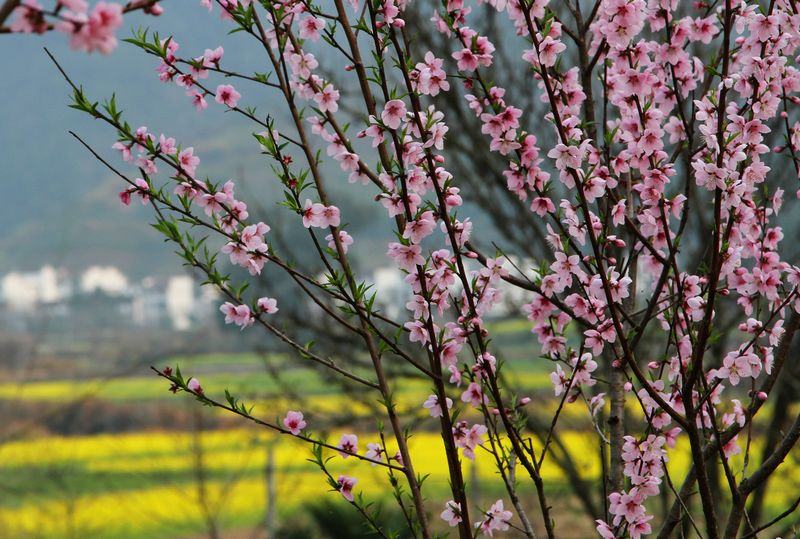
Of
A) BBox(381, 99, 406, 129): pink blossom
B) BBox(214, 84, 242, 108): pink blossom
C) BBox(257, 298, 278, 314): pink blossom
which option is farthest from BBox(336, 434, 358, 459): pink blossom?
BBox(214, 84, 242, 108): pink blossom

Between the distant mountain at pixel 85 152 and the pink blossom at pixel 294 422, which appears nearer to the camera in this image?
the pink blossom at pixel 294 422

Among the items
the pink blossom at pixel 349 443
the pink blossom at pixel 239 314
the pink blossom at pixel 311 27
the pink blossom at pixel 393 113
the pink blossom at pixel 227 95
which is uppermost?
the pink blossom at pixel 311 27

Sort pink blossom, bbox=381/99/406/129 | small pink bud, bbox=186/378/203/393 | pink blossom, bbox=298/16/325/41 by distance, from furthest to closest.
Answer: pink blossom, bbox=298/16/325/41
small pink bud, bbox=186/378/203/393
pink blossom, bbox=381/99/406/129

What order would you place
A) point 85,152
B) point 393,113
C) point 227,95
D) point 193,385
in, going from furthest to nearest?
point 85,152
point 227,95
point 193,385
point 393,113

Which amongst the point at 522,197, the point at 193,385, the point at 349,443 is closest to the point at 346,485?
the point at 349,443

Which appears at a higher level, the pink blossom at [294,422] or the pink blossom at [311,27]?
the pink blossom at [311,27]

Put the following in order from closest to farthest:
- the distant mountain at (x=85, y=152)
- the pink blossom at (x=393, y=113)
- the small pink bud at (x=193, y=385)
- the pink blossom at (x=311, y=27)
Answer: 1. the pink blossom at (x=393, y=113)
2. the small pink bud at (x=193, y=385)
3. the pink blossom at (x=311, y=27)
4. the distant mountain at (x=85, y=152)

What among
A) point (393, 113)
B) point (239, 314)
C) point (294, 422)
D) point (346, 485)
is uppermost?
point (393, 113)

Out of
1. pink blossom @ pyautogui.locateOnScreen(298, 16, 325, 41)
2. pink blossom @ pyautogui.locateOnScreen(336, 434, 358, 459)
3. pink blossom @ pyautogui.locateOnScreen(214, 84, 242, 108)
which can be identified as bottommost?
pink blossom @ pyautogui.locateOnScreen(336, 434, 358, 459)

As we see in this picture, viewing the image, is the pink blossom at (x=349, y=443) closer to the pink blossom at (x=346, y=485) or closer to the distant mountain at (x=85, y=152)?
the pink blossom at (x=346, y=485)

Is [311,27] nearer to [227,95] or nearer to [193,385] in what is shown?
[227,95]

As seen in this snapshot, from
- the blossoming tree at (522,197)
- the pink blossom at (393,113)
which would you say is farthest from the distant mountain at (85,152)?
the pink blossom at (393,113)

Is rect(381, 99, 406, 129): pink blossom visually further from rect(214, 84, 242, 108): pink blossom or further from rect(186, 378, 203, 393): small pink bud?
rect(186, 378, 203, 393): small pink bud

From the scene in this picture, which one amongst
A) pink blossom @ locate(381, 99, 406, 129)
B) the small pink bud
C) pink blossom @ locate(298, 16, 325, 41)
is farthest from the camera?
pink blossom @ locate(298, 16, 325, 41)
